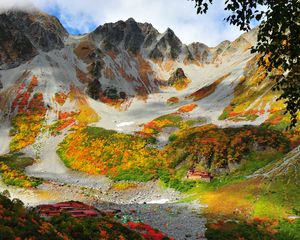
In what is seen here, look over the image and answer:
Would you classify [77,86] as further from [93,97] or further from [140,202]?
[140,202]

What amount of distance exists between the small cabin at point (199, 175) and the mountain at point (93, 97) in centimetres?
288

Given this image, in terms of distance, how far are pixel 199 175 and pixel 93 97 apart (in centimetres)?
9951

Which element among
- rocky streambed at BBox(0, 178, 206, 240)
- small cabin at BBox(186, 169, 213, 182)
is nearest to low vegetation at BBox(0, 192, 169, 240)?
rocky streambed at BBox(0, 178, 206, 240)

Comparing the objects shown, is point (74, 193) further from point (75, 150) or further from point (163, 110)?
point (163, 110)

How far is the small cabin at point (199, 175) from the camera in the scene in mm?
52969

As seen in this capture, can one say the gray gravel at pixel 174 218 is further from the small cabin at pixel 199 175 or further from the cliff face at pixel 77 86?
the cliff face at pixel 77 86

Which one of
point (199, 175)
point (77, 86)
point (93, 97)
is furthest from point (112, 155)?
point (77, 86)

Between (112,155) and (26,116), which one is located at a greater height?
(26,116)

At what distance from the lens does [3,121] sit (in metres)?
110

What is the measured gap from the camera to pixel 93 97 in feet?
Answer: 480

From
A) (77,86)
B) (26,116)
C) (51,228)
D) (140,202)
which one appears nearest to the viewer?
(51,228)

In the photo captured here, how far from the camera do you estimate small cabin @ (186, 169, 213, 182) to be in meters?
53.0

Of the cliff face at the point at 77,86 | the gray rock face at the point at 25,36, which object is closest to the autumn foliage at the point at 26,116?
the cliff face at the point at 77,86

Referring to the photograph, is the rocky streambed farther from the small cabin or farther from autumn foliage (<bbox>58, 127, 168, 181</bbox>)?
autumn foliage (<bbox>58, 127, 168, 181</bbox>)
